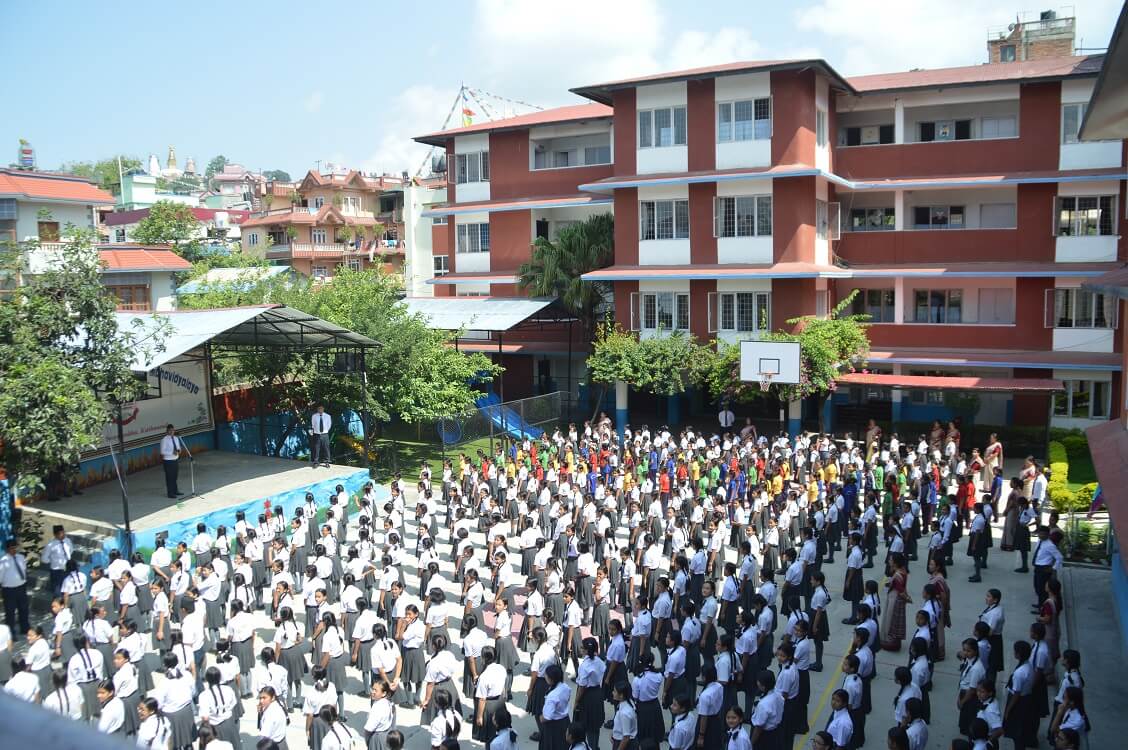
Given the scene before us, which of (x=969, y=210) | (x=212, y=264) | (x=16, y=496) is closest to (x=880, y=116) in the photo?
(x=969, y=210)

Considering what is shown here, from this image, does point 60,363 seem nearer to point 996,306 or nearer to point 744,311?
point 744,311

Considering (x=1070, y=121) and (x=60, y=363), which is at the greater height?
(x=1070, y=121)

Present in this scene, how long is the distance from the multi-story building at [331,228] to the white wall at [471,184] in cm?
1843

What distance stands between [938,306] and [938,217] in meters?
2.73

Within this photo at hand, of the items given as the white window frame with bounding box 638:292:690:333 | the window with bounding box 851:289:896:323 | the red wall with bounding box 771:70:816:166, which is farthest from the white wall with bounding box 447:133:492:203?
the window with bounding box 851:289:896:323

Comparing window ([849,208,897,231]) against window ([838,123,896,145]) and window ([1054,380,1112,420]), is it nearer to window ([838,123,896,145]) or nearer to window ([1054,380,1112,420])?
window ([838,123,896,145])

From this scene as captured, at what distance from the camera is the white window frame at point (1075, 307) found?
2462 cm

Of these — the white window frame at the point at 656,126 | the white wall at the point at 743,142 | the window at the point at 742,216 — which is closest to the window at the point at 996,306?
the window at the point at 742,216

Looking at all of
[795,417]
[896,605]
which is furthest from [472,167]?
[896,605]

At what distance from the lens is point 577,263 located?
30156 millimetres

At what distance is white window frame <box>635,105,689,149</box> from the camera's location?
2705 centimetres

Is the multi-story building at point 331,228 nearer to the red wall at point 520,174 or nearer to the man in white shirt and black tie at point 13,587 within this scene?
the red wall at point 520,174

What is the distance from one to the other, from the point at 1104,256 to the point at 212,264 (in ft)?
122

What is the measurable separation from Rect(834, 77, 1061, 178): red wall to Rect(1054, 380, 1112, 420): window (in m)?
5.96
